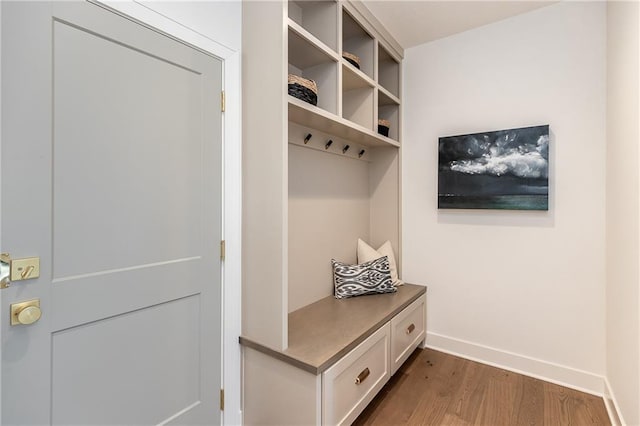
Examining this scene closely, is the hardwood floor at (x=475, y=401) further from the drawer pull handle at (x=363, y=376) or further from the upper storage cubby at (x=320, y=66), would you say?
the upper storage cubby at (x=320, y=66)

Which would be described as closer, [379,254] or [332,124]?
[332,124]

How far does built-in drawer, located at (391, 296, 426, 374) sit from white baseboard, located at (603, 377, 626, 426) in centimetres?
116

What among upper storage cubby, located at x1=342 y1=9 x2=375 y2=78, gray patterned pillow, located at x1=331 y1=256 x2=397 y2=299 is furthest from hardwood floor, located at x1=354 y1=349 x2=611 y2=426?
upper storage cubby, located at x1=342 y1=9 x2=375 y2=78

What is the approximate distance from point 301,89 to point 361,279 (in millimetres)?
1466

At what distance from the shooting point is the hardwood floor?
1858 millimetres

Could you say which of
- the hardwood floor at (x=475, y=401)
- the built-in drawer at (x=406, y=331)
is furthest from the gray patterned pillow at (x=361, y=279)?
the hardwood floor at (x=475, y=401)

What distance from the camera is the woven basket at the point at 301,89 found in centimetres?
170

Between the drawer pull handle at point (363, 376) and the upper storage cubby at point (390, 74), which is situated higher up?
the upper storage cubby at point (390, 74)

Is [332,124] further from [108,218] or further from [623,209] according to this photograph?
[623,209]

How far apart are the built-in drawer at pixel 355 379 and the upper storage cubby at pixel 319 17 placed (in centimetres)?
179

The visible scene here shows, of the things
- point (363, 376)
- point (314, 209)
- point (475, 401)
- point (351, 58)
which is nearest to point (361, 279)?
point (314, 209)

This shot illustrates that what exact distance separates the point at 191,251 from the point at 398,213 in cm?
185

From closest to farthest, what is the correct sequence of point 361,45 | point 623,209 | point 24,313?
point 24,313 → point 623,209 → point 361,45

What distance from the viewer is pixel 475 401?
6.59ft
